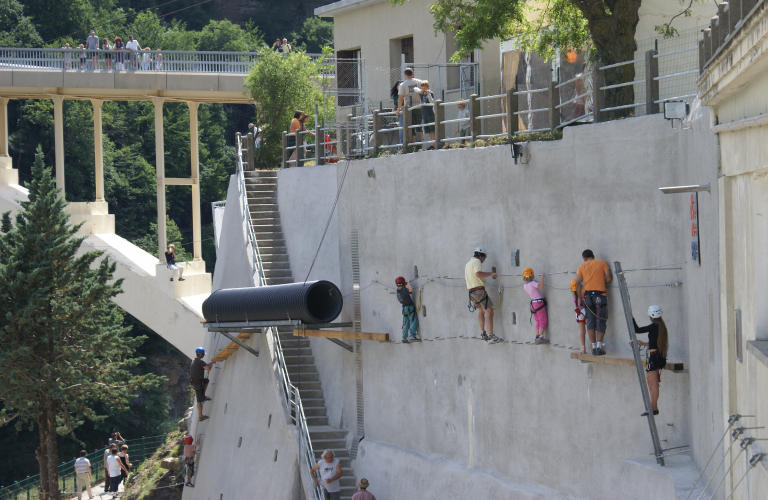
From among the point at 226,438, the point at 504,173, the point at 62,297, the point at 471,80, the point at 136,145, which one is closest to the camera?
the point at 504,173

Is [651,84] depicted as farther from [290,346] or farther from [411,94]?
[290,346]

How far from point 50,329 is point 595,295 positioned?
17.2 metres

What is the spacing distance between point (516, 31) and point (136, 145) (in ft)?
170

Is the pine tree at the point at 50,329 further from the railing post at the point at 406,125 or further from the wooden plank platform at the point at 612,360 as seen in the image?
the wooden plank platform at the point at 612,360

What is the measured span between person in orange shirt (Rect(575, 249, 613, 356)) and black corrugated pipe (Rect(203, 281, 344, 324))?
22.0 feet

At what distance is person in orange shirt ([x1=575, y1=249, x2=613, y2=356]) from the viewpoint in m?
13.3

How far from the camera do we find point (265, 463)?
20.6 meters

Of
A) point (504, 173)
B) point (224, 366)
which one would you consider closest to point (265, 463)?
point (224, 366)

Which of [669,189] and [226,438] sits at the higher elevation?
[669,189]

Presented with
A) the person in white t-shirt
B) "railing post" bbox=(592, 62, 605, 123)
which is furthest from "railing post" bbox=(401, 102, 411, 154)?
the person in white t-shirt

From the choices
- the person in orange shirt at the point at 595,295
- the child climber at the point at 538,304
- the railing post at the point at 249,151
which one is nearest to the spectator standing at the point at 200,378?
the railing post at the point at 249,151

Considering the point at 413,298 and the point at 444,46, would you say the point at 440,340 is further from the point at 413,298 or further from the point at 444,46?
the point at 444,46

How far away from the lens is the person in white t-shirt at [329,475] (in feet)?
57.7

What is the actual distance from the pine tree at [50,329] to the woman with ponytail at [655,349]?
1752 centimetres
